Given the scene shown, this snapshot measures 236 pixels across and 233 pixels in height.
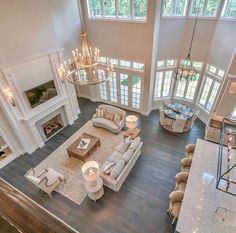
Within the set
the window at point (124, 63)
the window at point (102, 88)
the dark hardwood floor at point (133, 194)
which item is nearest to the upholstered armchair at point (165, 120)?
the dark hardwood floor at point (133, 194)

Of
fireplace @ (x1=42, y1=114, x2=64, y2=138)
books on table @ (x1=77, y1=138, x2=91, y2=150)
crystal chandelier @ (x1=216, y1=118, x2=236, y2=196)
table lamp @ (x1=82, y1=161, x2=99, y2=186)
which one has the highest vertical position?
crystal chandelier @ (x1=216, y1=118, x2=236, y2=196)

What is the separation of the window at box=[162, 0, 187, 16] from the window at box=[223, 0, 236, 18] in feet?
5.21

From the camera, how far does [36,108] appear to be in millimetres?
7316

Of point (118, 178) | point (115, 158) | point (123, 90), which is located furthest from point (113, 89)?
point (118, 178)

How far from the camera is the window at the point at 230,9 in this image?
642cm

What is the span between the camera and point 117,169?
19.1ft

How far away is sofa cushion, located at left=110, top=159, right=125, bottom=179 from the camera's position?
5742mm

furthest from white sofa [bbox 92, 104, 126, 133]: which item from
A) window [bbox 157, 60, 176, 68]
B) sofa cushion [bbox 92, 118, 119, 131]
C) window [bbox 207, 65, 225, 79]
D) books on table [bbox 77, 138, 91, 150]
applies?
window [bbox 207, 65, 225, 79]

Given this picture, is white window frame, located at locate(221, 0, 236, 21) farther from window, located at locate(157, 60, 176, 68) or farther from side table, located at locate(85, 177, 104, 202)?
side table, located at locate(85, 177, 104, 202)

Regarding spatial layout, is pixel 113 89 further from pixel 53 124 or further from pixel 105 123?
pixel 53 124

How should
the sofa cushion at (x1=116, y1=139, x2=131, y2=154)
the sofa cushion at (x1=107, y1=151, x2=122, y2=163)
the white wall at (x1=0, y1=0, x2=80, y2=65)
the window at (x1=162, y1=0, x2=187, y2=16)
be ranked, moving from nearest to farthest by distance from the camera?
1. the white wall at (x1=0, y1=0, x2=80, y2=65)
2. the sofa cushion at (x1=107, y1=151, x2=122, y2=163)
3. the sofa cushion at (x1=116, y1=139, x2=131, y2=154)
4. the window at (x1=162, y1=0, x2=187, y2=16)

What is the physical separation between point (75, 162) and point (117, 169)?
219cm

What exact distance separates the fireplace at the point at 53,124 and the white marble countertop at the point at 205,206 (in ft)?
20.9

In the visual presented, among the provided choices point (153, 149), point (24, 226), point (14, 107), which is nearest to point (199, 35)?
point (153, 149)
